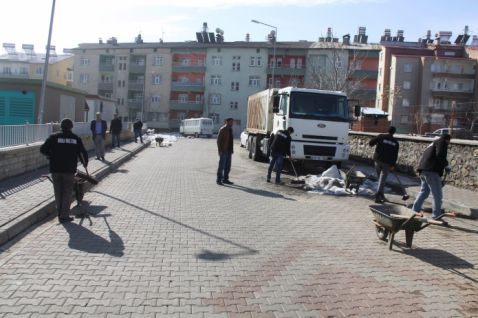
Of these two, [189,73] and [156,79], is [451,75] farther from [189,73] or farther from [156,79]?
[156,79]

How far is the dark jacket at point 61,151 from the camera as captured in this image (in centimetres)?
848

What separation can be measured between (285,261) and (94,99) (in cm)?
3380

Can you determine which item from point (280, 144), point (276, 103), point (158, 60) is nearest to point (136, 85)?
point (158, 60)

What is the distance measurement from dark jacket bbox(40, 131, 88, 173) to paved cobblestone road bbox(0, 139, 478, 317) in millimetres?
953

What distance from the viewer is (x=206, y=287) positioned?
540 centimetres

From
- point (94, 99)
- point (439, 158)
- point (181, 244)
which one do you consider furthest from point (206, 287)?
point (94, 99)

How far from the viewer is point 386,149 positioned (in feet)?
40.8

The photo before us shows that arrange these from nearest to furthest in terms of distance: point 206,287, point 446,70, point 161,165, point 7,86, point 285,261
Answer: point 206,287 < point 285,261 < point 161,165 < point 7,86 < point 446,70

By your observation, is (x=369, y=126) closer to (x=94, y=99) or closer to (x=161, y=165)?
(x=161, y=165)

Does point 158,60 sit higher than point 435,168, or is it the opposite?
point 158,60

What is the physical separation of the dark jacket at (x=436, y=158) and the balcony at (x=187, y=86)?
7223 cm

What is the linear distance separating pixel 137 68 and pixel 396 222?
7945 centimetres

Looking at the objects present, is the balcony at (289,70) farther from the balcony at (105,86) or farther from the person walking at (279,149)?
the person walking at (279,149)

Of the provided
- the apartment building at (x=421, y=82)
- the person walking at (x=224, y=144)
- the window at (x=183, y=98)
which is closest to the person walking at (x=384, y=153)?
the person walking at (x=224, y=144)
